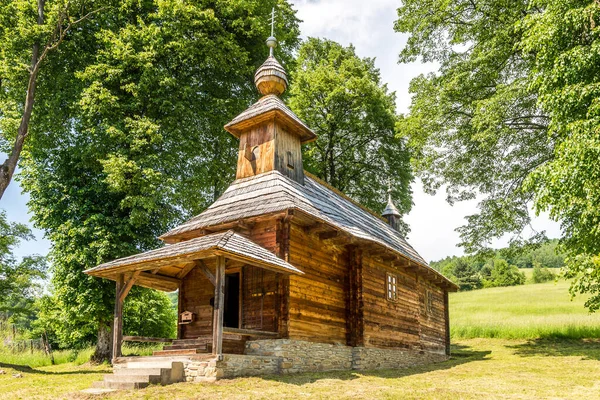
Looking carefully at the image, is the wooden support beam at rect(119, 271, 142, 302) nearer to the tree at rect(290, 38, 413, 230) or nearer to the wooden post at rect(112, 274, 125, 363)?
the wooden post at rect(112, 274, 125, 363)

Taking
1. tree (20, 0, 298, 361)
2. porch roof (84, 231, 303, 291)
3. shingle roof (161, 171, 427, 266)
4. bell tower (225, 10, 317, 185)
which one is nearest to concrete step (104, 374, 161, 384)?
porch roof (84, 231, 303, 291)

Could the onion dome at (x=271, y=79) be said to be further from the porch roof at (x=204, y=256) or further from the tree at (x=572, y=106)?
the tree at (x=572, y=106)

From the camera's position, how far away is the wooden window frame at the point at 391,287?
16094 millimetres

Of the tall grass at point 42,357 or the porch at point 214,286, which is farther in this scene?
the tall grass at point 42,357

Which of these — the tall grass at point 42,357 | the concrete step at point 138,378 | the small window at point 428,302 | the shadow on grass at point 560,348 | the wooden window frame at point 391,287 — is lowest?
the tall grass at point 42,357

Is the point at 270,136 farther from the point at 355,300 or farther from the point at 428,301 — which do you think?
the point at 428,301

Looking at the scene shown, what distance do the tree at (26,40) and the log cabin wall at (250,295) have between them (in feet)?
27.8

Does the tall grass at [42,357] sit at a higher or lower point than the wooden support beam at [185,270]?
lower

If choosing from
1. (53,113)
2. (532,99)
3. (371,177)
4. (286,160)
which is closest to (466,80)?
(532,99)

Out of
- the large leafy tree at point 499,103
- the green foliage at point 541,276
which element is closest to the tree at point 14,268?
the large leafy tree at point 499,103

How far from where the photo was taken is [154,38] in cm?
1917

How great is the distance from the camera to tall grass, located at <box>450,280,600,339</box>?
24172 mm

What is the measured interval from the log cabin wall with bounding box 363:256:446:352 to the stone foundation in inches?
19.2

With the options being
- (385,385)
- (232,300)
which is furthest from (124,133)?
(385,385)
